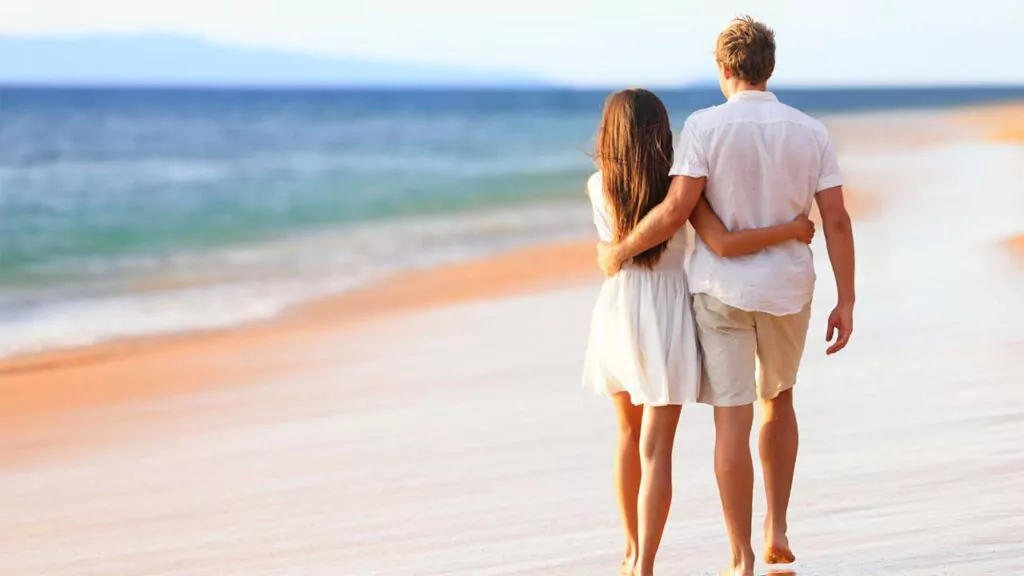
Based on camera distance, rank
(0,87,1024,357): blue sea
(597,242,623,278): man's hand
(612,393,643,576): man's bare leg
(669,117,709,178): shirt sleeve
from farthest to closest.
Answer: (0,87,1024,357): blue sea < (612,393,643,576): man's bare leg < (597,242,623,278): man's hand < (669,117,709,178): shirt sleeve

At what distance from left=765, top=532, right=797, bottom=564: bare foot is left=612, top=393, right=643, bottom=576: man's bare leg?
356 mm

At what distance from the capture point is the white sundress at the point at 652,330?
123 inches

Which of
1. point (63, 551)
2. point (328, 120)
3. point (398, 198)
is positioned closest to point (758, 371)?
point (63, 551)

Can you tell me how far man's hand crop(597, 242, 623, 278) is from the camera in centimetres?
316

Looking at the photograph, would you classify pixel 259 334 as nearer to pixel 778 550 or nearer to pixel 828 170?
pixel 778 550

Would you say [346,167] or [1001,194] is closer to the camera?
[1001,194]

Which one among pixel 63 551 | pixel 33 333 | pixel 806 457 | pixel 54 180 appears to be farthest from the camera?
pixel 54 180

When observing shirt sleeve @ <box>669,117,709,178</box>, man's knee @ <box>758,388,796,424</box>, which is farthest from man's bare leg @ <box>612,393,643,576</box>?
shirt sleeve @ <box>669,117,709,178</box>

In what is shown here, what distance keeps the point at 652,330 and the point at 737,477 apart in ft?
1.40

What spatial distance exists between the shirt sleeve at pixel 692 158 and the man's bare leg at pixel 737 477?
585 millimetres

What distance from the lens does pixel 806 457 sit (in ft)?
14.3

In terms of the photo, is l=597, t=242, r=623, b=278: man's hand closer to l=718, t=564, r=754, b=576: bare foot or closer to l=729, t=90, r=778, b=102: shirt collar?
l=729, t=90, r=778, b=102: shirt collar

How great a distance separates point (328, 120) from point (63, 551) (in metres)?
51.1

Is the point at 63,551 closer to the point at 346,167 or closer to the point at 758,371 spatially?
the point at 758,371
